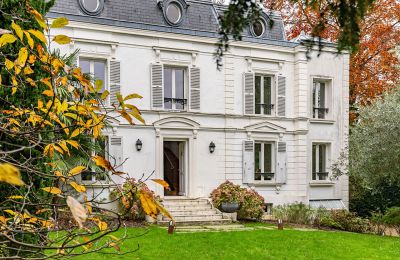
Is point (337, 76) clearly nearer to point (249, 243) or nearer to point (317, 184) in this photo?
point (317, 184)

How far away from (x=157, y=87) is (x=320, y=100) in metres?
7.45

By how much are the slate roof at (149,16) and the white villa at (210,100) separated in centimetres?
4

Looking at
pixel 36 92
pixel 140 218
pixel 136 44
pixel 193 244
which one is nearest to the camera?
pixel 36 92

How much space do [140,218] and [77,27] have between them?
22.1 feet

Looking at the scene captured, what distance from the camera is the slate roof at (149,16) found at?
17.2 metres

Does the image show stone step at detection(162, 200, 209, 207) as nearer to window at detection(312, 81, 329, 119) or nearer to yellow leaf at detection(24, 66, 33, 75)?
window at detection(312, 81, 329, 119)

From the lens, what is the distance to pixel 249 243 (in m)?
12.6

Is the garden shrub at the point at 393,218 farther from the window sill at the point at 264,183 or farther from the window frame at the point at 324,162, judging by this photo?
the window sill at the point at 264,183

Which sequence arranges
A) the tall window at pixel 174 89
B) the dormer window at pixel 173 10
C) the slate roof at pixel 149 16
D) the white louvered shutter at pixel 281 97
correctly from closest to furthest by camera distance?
the slate roof at pixel 149 16, the tall window at pixel 174 89, the dormer window at pixel 173 10, the white louvered shutter at pixel 281 97

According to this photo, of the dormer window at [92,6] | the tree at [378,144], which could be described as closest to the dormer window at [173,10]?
the dormer window at [92,6]

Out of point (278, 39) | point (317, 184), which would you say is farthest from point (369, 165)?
point (278, 39)

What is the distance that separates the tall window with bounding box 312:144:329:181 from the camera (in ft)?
69.5

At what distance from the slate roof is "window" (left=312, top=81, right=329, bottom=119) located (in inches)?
85.1

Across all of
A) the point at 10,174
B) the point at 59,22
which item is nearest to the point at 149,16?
the point at 59,22
